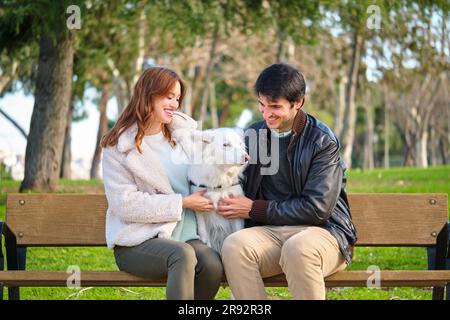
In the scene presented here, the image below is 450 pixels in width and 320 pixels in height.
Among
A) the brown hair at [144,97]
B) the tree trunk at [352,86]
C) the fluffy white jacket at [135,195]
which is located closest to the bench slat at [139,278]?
the fluffy white jacket at [135,195]

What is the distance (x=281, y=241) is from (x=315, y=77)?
3017cm

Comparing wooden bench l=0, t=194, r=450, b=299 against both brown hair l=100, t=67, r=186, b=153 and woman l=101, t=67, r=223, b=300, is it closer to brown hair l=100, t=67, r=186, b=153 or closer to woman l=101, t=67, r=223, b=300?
woman l=101, t=67, r=223, b=300

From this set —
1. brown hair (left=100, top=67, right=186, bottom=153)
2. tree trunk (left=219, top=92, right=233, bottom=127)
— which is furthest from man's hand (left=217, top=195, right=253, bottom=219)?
tree trunk (left=219, top=92, right=233, bottom=127)

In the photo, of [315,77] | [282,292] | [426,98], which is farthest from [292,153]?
[426,98]

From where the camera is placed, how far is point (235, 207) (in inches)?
187

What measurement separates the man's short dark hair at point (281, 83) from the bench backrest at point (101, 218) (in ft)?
3.61

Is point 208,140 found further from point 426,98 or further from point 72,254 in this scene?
point 426,98

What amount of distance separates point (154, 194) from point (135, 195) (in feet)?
0.42

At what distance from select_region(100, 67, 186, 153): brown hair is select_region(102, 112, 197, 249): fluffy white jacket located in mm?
43

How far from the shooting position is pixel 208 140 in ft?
15.8

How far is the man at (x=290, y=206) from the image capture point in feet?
14.4

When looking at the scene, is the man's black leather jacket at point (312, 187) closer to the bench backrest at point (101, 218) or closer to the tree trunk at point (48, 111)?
the bench backrest at point (101, 218)

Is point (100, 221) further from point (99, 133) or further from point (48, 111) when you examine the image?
point (99, 133)

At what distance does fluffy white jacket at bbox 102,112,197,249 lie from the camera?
4.62 metres
